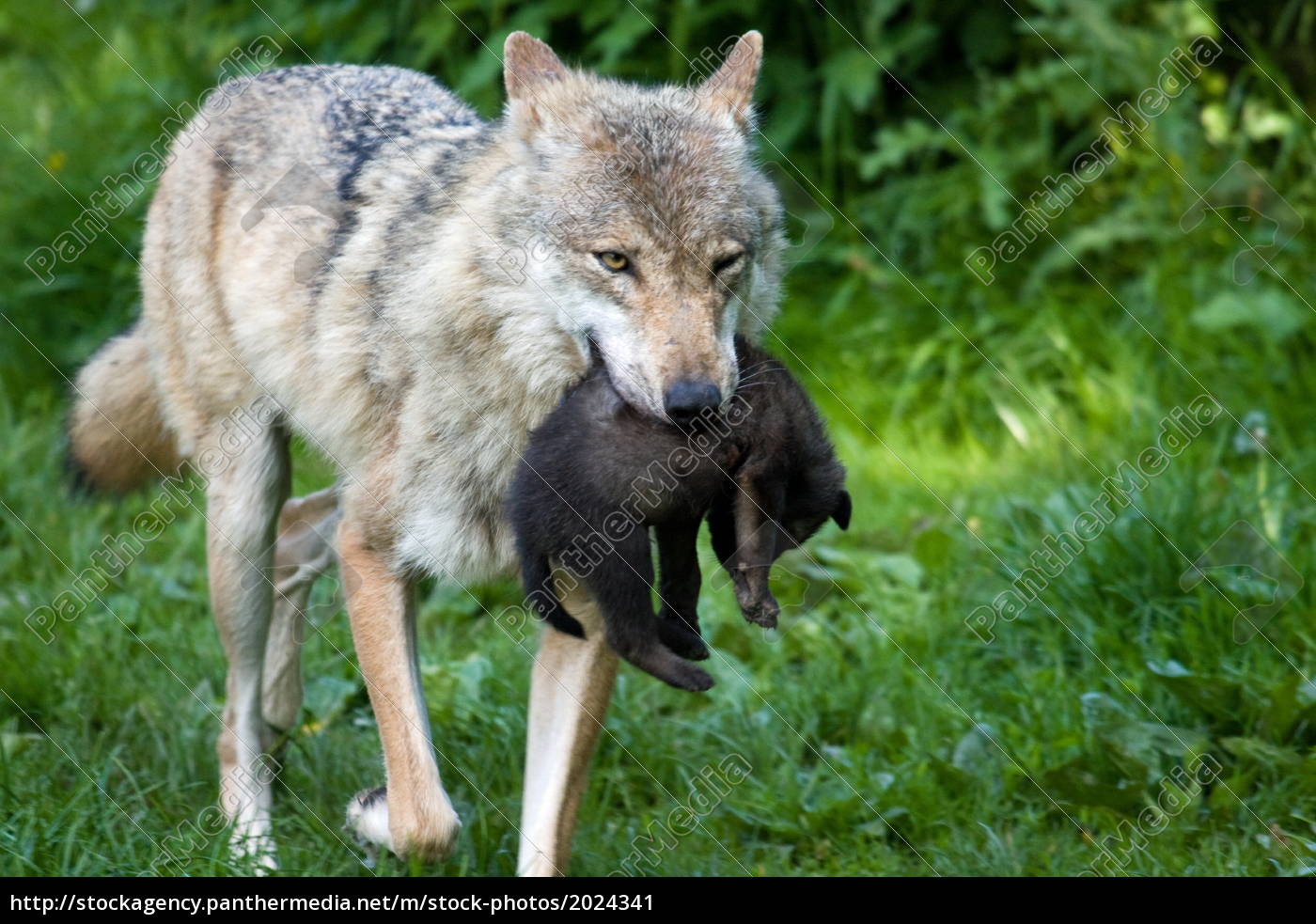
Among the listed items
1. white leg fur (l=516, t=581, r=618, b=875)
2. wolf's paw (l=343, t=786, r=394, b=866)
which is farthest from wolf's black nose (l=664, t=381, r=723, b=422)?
wolf's paw (l=343, t=786, r=394, b=866)

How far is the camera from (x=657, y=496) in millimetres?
3178

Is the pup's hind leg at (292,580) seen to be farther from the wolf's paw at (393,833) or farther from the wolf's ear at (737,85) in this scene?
the wolf's ear at (737,85)

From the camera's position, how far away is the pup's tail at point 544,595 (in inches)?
128

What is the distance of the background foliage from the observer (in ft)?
13.3

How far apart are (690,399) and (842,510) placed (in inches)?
23.2

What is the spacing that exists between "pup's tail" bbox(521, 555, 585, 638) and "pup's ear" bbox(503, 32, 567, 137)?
1.16 meters

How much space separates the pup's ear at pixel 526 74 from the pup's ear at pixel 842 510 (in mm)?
1242

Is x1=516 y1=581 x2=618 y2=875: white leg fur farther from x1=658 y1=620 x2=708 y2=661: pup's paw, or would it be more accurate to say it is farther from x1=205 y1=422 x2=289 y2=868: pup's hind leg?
x1=205 y1=422 x2=289 y2=868: pup's hind leg

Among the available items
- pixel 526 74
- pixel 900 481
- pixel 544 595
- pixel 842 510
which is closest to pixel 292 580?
pixel 544 595

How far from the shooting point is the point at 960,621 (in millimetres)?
4938

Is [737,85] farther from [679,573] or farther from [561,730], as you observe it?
[561,730]

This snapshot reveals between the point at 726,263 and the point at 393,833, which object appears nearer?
the point at 726,263

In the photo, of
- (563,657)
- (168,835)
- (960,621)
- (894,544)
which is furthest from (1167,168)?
(168,835)
